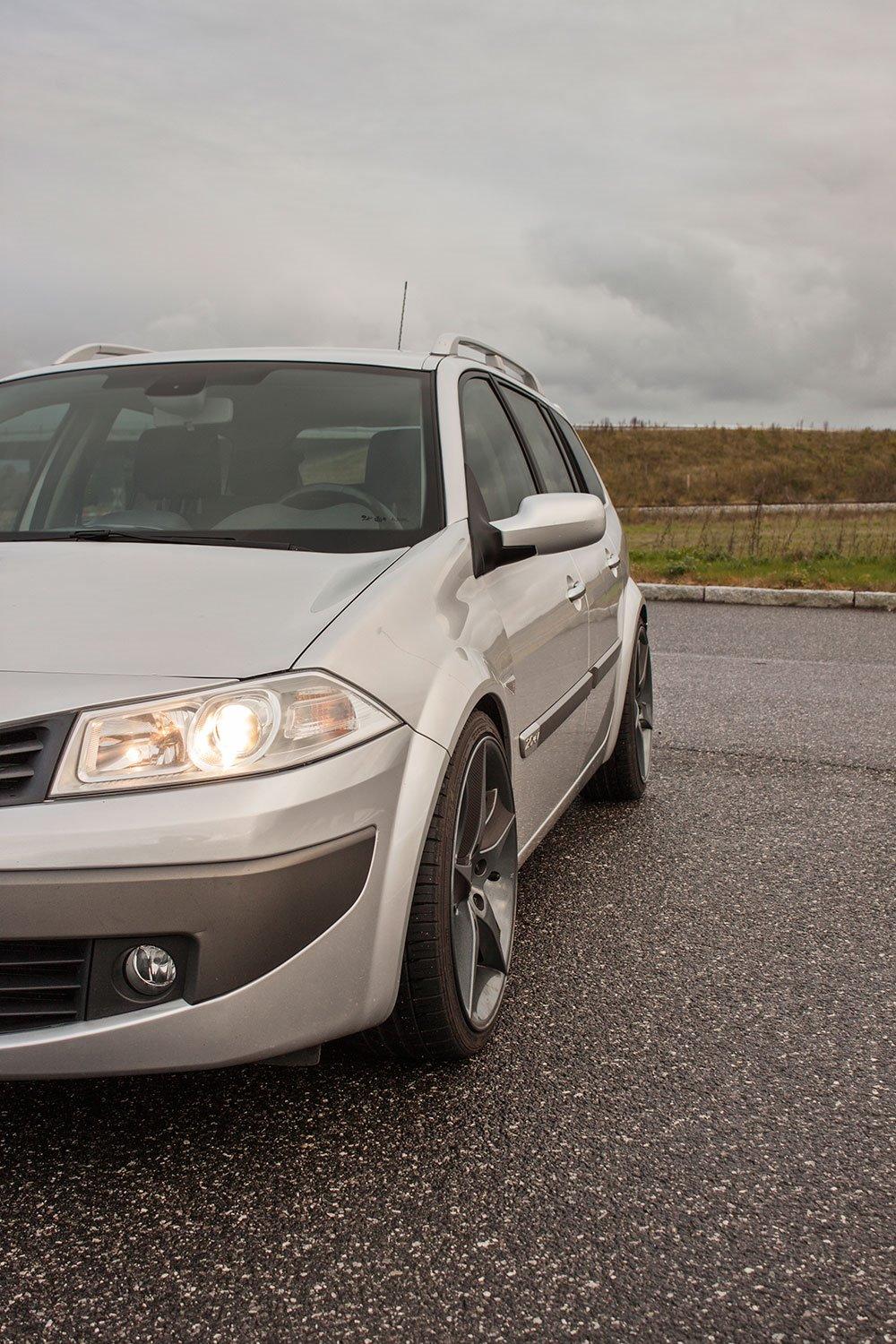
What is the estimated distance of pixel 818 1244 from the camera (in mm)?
2137

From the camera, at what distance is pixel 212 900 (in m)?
2.07

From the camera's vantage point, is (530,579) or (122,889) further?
(530,579)

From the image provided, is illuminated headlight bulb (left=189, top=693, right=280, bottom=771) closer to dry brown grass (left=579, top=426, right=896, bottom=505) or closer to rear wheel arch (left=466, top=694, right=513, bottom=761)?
rear wheel arch (left=466, top=694, right=513, bottom=761)

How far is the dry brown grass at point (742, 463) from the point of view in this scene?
44469 mm

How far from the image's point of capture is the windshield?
3.15 metres

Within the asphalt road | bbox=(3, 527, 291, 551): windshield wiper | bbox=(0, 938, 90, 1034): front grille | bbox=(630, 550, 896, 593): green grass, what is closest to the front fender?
bbox=(3, 527, 291, 551): windshield wiper

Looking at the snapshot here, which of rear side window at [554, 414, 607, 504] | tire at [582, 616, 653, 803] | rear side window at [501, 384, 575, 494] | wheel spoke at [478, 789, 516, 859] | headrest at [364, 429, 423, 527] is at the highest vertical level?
headrest at [364, 429, 423, 527]

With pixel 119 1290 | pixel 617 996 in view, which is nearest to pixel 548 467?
pixel 617 996

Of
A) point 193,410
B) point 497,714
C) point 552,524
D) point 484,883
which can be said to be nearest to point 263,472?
point 193,410

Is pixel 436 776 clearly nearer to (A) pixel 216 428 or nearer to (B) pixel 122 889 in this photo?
(B) pixel 122 889

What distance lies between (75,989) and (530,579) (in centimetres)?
176

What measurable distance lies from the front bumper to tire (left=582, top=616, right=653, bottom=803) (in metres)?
2.81

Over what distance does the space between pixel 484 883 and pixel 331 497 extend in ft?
3.38

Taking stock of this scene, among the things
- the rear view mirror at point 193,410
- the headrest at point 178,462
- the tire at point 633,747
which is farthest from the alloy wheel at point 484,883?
the tire at point 633,747
